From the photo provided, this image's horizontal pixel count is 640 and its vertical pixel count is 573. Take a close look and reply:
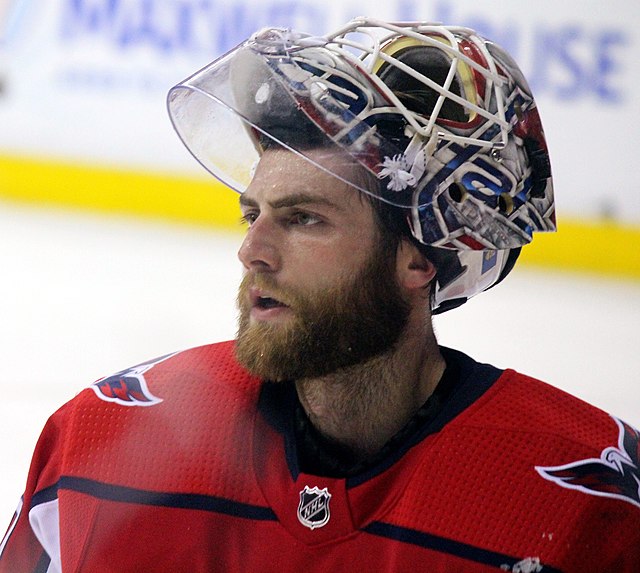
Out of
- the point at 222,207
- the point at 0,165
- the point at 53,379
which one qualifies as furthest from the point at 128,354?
the point at 0,165

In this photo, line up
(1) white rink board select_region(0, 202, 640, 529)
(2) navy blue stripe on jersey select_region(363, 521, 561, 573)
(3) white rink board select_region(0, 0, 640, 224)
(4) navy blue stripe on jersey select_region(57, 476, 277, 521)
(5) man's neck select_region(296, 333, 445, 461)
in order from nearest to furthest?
1. (2) navy blue stripe on jersey select_region(363, 521, 561, 573)
2. (4) navy blue stripe on jersey select_region(57, 476, 277, 521)
3. (5) man's neck select_region(296, 333, 445, 461)
4. (1) white rink board select_region(0, 202, 640, 529)
5. (3) white rink board select_region(0, 0, 640, 224)

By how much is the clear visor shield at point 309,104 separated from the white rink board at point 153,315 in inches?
47.7

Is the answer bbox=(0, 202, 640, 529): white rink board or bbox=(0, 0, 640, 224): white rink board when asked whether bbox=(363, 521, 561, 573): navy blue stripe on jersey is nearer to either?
bbox=(0, 202, 640, 529): white rink board

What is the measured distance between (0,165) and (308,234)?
8.54ft

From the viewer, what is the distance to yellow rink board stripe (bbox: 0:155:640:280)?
3.70 meters

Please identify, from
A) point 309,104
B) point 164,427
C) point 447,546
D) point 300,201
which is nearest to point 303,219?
point 300,201

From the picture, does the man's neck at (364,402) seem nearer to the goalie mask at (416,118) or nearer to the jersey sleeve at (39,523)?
the goalie mask at (416,118)

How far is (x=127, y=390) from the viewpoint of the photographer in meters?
1.51

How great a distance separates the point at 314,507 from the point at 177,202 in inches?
99.4

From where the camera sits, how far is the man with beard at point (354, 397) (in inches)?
52.7

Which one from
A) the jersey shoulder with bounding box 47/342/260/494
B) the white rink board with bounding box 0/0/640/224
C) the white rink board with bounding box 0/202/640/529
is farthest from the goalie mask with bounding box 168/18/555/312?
the white rink board with bounding box 0/0/640/224

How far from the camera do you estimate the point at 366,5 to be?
3.63 meters

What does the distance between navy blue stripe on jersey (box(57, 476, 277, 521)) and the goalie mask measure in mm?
406

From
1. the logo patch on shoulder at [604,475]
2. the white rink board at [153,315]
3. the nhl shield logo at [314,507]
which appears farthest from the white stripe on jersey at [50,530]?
the white rink board at [153,315]
